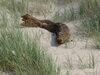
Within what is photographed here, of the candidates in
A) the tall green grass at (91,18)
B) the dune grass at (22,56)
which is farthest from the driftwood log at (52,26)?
the dune grass at (22,56)

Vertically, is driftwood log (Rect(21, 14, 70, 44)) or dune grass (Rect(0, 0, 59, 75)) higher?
driftwood log (Rect(21, 14, 70, 44))

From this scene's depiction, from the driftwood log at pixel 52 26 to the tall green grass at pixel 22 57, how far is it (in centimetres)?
103

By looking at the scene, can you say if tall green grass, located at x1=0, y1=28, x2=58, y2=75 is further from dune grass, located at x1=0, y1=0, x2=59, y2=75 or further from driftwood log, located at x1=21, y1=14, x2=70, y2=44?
driftwood log, located at x1=21, y1=14, x2=70, y2=44

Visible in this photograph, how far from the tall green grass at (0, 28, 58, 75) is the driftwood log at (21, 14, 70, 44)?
1.03 meters

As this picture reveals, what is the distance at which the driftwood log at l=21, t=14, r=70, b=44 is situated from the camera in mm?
5105

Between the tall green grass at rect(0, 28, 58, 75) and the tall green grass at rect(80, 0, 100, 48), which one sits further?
the tall green grass at rect(80, 0, 100, 48)

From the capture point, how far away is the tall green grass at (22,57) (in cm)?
366

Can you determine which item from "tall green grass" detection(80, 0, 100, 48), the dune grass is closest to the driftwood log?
"tall green grass" detection(80, 0, 100, 48)

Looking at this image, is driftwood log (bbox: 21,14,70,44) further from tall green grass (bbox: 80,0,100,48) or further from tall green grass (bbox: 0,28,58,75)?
tall green grass (bbox: 0,28,58,75)

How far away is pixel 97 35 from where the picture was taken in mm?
5125

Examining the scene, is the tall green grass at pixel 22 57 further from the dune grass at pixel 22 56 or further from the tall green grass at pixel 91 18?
the tall green grass at pixel 91 18

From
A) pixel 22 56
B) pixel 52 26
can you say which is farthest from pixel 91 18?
pixel 22 56

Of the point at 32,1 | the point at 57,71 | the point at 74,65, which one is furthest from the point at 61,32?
the point at 32,1

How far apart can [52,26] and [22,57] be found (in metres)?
1.93
